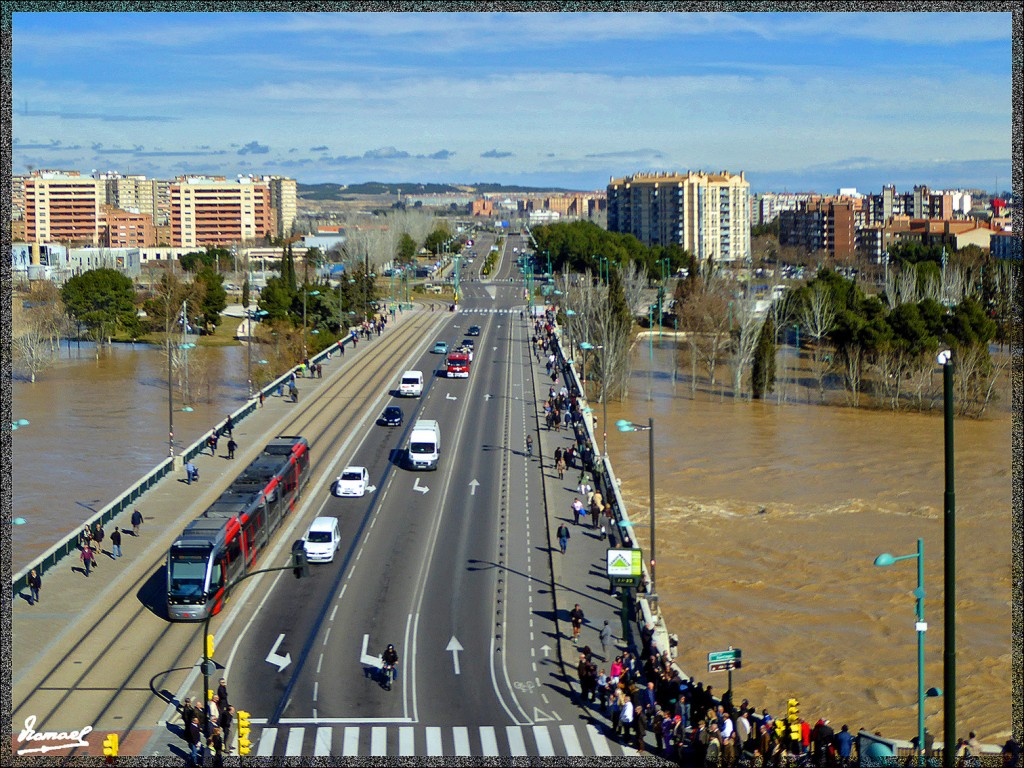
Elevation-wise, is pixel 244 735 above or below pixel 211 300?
below

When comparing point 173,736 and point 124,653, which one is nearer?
point 173,736

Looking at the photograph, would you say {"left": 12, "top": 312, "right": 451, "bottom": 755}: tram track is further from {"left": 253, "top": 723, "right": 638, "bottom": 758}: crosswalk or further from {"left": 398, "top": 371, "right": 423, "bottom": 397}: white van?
{"left": 398, "top": 371, "right": 423, "bottom": 397}: white van

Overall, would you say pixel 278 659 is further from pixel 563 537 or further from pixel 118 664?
pixel 563 537

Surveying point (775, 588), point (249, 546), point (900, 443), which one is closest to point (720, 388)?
point (900, 443)

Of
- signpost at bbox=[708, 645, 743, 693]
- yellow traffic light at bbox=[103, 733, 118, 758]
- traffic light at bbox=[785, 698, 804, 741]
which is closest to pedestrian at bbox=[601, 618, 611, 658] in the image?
signpost at bbox=[708, 645, 743, 693]

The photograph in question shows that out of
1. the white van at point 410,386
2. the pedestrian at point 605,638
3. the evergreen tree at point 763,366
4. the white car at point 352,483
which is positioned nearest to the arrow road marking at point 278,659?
the pedestrian at point 605,638

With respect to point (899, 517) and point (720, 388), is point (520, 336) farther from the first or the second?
point (899, 517)

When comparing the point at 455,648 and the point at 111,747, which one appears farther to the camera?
the point at 455,648

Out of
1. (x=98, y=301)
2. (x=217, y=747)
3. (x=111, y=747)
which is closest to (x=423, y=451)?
(x=217, y=747)
